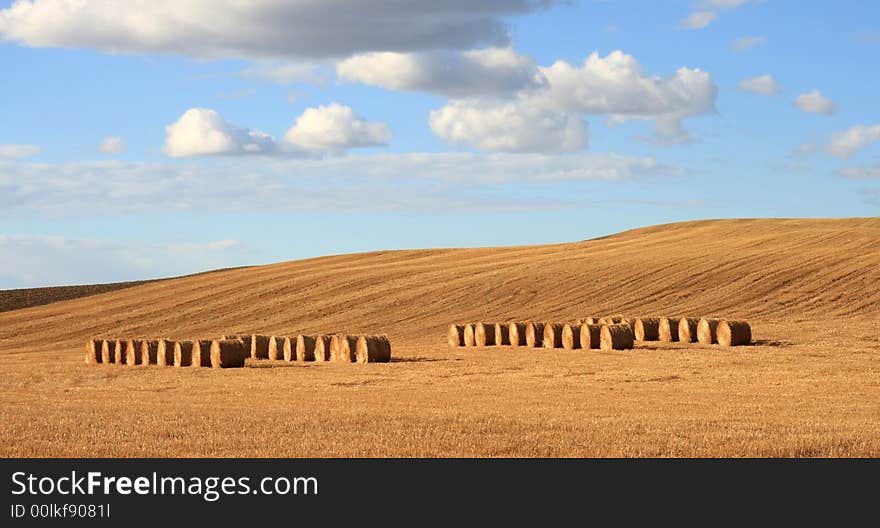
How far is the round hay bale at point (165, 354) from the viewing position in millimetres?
34469

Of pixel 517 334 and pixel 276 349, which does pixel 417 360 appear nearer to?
pixel 276 349

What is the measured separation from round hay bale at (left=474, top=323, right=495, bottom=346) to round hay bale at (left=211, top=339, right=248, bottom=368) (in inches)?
344

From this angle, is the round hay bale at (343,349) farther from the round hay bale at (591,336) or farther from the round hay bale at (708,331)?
the round hay bale at (708,331)

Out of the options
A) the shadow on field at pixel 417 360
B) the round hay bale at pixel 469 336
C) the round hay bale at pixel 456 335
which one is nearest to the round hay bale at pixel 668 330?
the round hay bale at pixel 469 336

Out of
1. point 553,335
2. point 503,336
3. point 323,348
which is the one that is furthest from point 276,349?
point 553,335

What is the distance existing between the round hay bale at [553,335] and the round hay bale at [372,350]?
18.3 ft

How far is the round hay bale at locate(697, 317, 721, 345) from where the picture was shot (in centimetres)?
3619

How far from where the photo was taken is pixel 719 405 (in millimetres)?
20531

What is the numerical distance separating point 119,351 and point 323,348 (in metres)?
6.60

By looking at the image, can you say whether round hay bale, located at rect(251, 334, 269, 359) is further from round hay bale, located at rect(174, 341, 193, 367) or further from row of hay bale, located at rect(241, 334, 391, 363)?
round hay bale, located at rect(174, 341, 193, 367)

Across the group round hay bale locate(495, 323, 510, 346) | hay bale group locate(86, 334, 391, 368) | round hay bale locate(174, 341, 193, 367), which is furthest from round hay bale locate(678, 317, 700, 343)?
round hay bale locate(174, 341, 193, 367)

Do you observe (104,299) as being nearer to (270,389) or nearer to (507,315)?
(507,315)

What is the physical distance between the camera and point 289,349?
35312 millimetres
